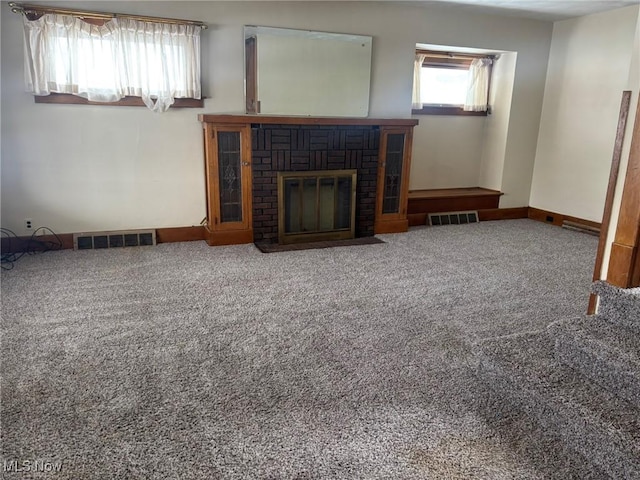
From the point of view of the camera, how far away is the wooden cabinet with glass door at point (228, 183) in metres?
4.38

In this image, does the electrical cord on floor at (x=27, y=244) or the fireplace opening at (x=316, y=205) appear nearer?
the electrical cord on floor at (x=27, y=244)

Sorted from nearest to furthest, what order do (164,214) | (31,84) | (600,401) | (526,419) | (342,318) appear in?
(600,401)
(526,419)
(342,318)
(31,84)
(164,214)

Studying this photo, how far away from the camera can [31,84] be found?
385cm

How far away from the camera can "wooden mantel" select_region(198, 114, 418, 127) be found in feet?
14.0

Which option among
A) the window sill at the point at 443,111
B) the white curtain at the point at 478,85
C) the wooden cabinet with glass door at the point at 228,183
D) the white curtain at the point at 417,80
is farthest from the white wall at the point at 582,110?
the wooden cabinet with glass door at the point at 228,183

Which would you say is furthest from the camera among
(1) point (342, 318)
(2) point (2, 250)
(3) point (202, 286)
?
(2) point (2, 250)

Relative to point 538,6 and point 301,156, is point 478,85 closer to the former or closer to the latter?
point 538,6

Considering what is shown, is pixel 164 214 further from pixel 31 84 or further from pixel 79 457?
pixel 79 457

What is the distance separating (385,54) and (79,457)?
184 inches

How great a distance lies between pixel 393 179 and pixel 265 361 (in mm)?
3194

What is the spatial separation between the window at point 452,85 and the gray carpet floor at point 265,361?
2.44 m

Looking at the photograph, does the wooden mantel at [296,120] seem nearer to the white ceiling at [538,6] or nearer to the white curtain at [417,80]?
the white curtain at [417,80]

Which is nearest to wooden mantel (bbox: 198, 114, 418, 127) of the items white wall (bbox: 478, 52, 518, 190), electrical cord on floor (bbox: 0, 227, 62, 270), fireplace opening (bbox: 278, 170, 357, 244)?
fireplace opening (bbox: 278, 170, 357, 244)

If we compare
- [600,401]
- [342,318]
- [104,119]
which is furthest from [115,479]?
[104,119]
